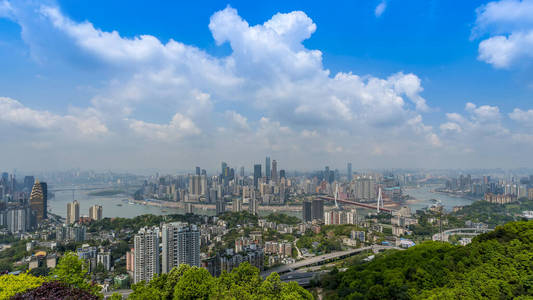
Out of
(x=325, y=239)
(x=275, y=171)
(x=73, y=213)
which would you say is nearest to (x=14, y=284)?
(x=325, y=239)

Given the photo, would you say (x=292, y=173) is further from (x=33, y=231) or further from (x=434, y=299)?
(x=434, y=299)

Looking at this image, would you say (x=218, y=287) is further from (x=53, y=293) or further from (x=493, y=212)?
(x=493, y=212)

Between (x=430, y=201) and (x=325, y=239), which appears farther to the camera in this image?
(x=430, y=201)

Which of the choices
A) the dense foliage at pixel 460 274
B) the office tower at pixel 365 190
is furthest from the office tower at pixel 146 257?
the office tower at pixel 365 190

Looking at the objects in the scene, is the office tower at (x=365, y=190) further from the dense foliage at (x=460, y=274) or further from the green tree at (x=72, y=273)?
the green tree at (x=72, y=273)

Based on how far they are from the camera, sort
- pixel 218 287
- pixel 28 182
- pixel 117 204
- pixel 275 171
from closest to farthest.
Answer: pixel 218 287, pixel 28 182, pixel 117 204, pixel 275 171

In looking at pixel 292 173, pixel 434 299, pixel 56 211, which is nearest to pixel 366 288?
pixel 434 299
